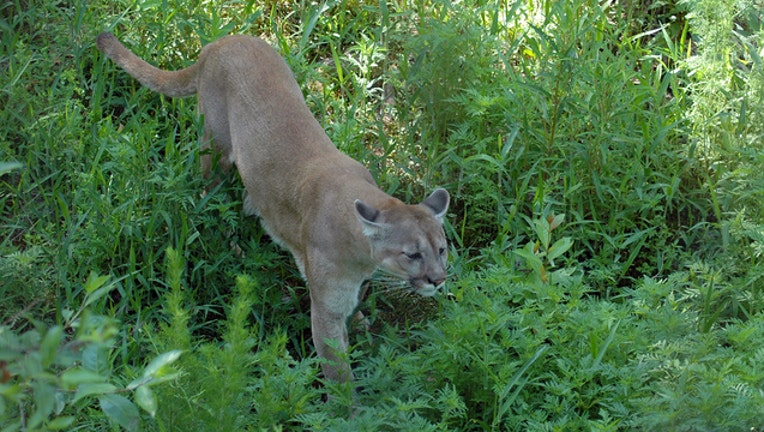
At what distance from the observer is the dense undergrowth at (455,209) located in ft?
15.4

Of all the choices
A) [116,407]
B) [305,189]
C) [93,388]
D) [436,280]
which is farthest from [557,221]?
[93,388]

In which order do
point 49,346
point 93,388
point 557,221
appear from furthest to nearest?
point 557,221 → point 93,388 → point 49,346

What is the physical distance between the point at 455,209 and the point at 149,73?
2.15m

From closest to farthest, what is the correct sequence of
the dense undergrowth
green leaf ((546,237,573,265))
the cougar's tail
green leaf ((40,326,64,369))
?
green leaf ((40,326,64,369))
the dense undergrowth
green leaf ((546,237,573,265))
the cougar's tail

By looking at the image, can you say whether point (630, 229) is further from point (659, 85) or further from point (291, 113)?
point (291, 113)

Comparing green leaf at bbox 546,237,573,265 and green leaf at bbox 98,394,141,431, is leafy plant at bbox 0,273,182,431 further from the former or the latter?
green leaf at bbox 546,237,573,265

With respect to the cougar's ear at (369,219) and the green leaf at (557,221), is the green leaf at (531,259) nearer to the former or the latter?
the green leaf at (557,221)

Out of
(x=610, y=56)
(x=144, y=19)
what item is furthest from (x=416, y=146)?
(x=144, y=19)

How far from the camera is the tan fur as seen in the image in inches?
212

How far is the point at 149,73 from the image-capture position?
264 inches

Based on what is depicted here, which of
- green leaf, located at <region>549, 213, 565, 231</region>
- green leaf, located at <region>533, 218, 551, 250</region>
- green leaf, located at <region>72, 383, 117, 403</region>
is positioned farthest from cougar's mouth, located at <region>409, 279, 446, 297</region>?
green leaf, located at <region>72, 383, 117, 403</region>

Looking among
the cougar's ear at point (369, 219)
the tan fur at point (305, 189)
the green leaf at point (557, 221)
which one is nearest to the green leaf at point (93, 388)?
→ the tan fur at point (305, 189)

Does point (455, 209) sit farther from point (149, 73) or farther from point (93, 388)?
point (93, 388)

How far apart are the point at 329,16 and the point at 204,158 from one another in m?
1.80
